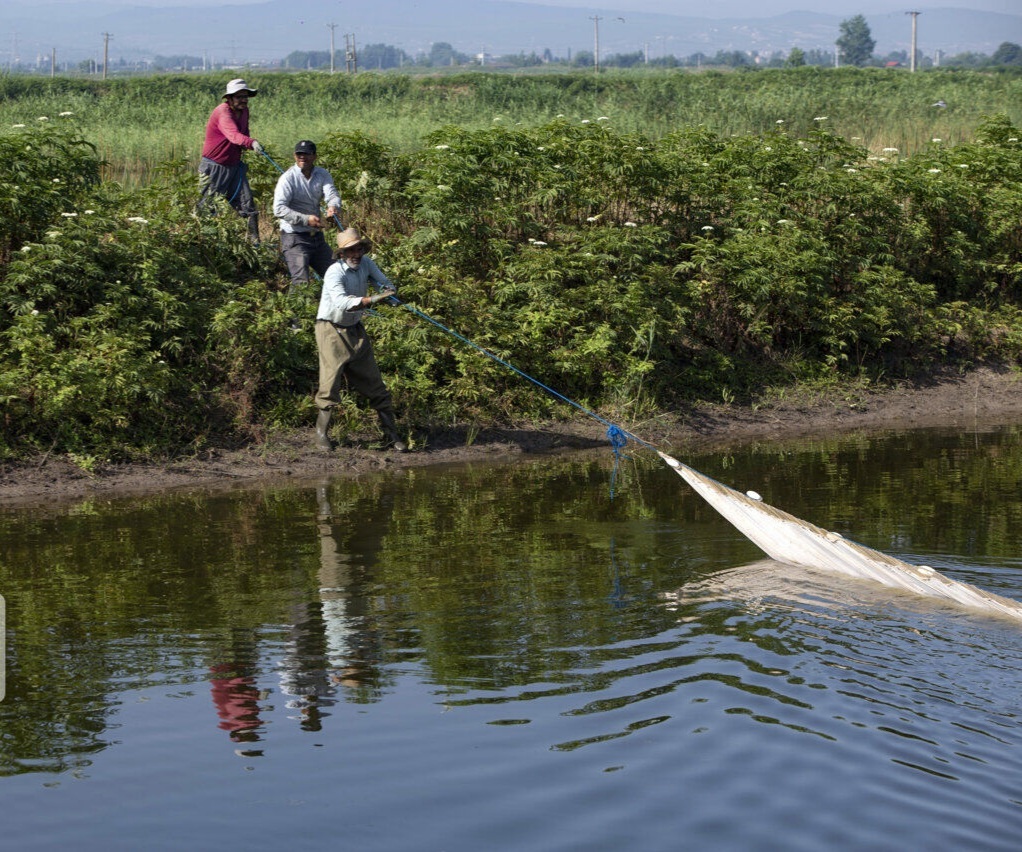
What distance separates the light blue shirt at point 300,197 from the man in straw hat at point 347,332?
3.13 ft

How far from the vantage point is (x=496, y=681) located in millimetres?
6559

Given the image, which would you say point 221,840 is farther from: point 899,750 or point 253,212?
point 253,212

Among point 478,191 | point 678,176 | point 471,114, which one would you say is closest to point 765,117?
point 471,114

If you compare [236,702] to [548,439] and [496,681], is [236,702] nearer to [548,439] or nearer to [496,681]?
[496,681]

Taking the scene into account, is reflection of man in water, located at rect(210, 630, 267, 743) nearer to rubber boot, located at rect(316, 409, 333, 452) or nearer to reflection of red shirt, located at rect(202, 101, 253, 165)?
rubber boot, located at rect(316, 409, 333, 452)

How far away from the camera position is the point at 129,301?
38.4 feet

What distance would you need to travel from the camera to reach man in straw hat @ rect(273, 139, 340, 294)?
12117 millimetres

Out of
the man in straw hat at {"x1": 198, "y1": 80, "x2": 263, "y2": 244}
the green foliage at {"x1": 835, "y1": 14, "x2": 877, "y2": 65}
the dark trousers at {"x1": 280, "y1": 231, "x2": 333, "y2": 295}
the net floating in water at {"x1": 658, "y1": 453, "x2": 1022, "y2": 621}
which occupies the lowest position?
the net floating in water at {"x1": 658, "y1": 453, "x2": 1022, "y2": 621}

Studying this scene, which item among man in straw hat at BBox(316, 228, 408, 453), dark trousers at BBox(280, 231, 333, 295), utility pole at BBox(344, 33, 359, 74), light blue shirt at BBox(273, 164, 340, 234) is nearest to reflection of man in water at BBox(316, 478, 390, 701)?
man in straw hat at BBox(316, 228, 408, 453)

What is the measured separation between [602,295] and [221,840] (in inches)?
366

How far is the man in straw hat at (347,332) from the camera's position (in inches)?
436

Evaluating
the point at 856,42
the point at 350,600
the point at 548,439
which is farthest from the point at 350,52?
the point at 856,42

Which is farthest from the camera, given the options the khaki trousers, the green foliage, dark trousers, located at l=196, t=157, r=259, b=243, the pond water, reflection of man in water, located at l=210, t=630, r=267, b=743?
the green foliage

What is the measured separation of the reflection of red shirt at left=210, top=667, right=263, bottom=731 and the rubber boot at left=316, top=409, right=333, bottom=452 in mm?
5227
